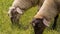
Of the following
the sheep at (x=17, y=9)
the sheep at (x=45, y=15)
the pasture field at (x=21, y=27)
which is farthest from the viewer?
the sheep at (x=17, y=9)

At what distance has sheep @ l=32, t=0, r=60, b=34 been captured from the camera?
22.0 feet

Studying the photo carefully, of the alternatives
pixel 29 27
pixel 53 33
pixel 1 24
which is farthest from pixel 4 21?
pixel 53 33

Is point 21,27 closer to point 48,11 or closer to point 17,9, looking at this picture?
point 17,9

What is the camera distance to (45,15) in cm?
681

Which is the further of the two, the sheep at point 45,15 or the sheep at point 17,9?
the sheep at point 17,9

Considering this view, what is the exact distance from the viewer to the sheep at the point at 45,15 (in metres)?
6.71

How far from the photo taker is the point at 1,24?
810cm

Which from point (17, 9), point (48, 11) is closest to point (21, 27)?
point (17, 9)

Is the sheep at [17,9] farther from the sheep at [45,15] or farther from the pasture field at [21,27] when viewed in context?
the sheep at [45,15]

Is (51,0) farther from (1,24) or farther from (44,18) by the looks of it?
(1,24)

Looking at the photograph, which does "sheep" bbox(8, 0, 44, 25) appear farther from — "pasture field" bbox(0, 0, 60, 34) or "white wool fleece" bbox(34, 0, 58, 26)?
"white wool fleece" bbox(34, 0, 58, 26)

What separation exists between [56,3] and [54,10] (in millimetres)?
201

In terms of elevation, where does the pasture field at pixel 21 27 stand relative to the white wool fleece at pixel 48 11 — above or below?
below

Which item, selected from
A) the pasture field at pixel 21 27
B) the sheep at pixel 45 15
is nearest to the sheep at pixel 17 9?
the pasture field at pixel 21 27
